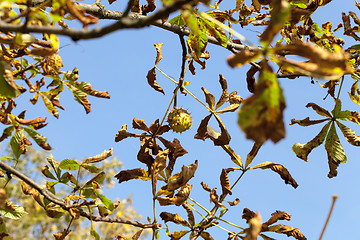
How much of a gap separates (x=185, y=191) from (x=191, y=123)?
0.47 metres

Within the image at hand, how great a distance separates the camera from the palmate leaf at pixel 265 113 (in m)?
0.57

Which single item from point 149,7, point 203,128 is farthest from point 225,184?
point 149,7

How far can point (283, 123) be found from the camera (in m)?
0.58

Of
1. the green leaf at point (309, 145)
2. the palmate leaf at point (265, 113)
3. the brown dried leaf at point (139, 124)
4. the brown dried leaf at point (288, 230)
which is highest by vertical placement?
the green leaf at point (309, 145)

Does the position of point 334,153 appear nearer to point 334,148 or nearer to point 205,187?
point 334,148

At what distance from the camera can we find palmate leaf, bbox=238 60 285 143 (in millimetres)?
567

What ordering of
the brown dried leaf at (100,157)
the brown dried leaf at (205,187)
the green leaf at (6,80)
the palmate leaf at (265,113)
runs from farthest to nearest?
the brown dried leaf at (100,157) < the brown dried leaf at (205,187) < the green leaf at (6,80) < the palmate leaf at (265,113)

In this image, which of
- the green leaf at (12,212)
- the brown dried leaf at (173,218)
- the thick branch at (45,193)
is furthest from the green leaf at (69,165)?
the brown dried leaf at (173,218)

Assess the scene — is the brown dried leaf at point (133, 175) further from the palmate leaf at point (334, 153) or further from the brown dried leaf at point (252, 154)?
the palmate leaf at point (334, 153)

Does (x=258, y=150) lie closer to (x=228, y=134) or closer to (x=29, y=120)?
(x=228, y=134)

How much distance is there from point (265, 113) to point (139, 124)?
122 cm

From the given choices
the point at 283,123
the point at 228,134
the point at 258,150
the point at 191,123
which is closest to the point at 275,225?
the point at 258,150

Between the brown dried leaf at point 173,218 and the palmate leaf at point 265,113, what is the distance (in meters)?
1.09

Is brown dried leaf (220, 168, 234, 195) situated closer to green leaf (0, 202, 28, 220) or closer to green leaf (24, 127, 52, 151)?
green leaf (24, 127, 52, 151)
